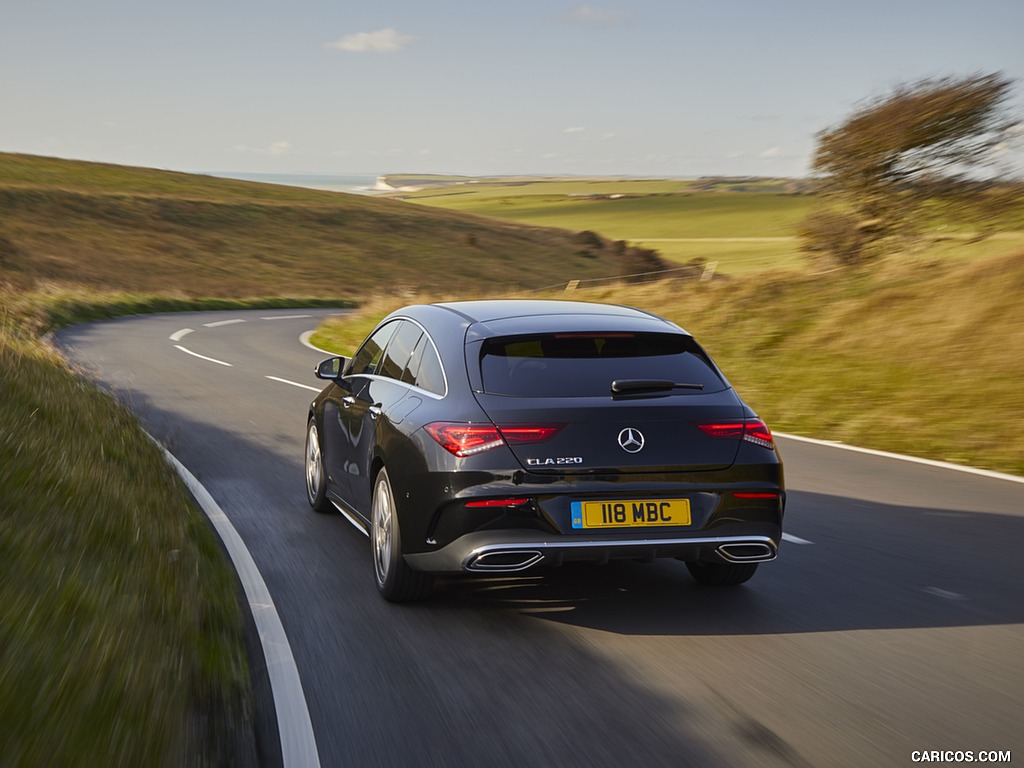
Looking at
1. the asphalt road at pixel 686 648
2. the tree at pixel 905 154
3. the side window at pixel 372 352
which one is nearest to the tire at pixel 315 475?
the asphalt road at pixel 686 648

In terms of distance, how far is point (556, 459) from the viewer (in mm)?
5320

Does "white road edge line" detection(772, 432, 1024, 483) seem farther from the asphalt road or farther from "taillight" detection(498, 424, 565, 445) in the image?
"taillight" detection(498, 424, 565, 445)

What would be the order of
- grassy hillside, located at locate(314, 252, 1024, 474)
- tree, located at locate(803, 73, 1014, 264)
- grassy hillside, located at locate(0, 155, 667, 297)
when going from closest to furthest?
grassy hillside, located at locate(314, 252, 1024, 474), tree, located at locate(803, 73, 1014, 264), grassy hillside, located at locate(0, 155, 667, 297)

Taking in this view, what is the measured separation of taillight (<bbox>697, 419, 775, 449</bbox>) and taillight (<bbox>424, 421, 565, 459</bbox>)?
2.56 ft

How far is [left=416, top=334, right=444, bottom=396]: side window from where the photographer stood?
19.4 feet

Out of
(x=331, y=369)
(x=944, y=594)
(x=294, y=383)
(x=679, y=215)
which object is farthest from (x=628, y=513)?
(x=679, y=215)

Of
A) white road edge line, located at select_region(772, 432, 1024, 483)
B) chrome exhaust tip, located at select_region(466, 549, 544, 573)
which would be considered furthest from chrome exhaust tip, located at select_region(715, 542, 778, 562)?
white road edge line, located at select_region(772, 432, 1024, 483)

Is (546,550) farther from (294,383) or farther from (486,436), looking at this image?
(294,383)

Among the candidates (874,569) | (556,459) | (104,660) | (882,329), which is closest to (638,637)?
(556,459)

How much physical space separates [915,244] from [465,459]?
18074 millimetres

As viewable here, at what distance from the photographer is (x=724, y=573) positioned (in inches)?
243

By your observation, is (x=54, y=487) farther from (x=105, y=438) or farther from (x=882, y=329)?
(x=882, y=329)

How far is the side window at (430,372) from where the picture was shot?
5.91m

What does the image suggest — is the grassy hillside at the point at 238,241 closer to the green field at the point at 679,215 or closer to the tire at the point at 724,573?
the green field at the point at 679,215
